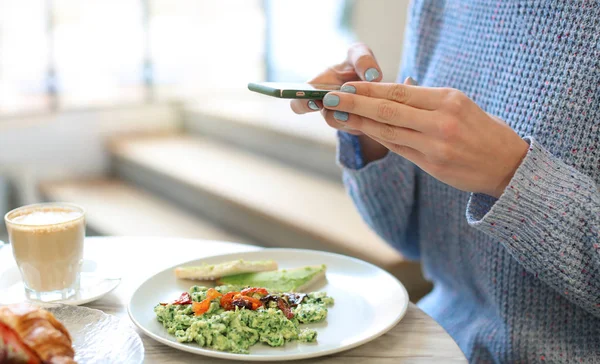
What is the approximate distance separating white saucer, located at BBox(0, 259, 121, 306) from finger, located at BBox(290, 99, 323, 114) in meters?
0.35

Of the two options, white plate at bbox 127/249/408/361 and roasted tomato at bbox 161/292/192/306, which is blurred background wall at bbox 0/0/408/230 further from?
roasted tomato at bbox 161/292/192/306

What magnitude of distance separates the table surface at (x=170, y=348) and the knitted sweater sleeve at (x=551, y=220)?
0.49 feet

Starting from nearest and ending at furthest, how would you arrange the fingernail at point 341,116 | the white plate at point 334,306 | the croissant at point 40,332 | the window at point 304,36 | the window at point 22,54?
the croissant at point 40,332
the white plate at point 334,306
the fingernail at point 341,116
the window at point 22,54
the window at point 304,36

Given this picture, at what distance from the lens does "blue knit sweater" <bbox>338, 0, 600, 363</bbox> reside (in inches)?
31.4

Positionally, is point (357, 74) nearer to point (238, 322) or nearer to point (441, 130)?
point (441, 130)

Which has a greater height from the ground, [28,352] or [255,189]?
[28,352]

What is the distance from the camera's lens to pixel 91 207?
2.95 meters

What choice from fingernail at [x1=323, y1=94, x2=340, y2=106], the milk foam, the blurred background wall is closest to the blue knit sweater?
fingernail at [x1=323, y1=94, x2=340, y2=106]

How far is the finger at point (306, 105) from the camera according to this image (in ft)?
2.86

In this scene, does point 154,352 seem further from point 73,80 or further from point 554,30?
point 73,80

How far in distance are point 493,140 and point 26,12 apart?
117 inches

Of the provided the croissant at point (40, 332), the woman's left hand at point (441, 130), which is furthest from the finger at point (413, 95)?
the croissant at point (40, 332)

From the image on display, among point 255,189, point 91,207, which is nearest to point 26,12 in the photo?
point 91,207

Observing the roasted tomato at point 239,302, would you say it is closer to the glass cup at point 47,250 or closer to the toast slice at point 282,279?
the toast slice at point 282,279
